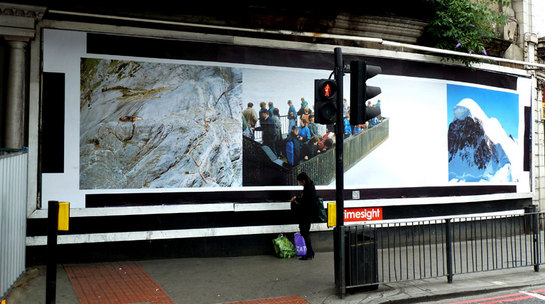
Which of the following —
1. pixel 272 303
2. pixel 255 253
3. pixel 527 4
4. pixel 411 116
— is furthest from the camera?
pixel 527 4

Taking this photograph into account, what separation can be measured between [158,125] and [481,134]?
8.82m

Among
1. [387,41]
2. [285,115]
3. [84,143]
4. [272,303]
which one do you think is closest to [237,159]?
[285,115]

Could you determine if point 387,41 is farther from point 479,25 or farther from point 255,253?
point 255,253

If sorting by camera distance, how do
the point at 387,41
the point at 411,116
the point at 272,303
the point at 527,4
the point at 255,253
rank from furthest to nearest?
the point at 527,4 < the point at 411,116 < the point at 387,41 < the point at 255,253 < the point at 272,303

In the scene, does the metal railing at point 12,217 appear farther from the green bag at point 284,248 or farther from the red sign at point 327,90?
the green bag at point 284,248

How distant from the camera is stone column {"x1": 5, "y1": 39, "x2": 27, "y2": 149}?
826 centimetres

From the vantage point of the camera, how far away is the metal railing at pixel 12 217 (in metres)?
5.91

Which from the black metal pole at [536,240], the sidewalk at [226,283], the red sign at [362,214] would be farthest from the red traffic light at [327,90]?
the black metal pole at [536,240]

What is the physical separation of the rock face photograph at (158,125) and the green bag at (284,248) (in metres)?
1.52

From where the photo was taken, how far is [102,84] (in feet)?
29.2

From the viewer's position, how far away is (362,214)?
1091cm

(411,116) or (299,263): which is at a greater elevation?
(411,116)

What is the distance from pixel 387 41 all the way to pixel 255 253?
5.78 m

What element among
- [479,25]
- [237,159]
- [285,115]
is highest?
[479,25]
